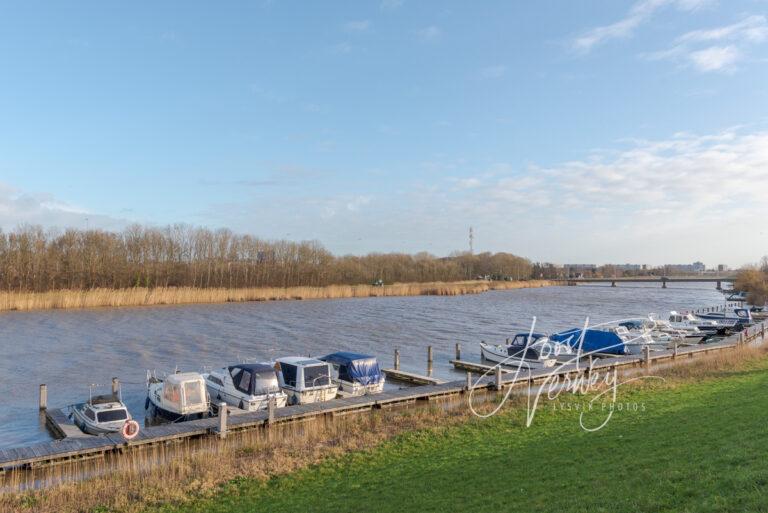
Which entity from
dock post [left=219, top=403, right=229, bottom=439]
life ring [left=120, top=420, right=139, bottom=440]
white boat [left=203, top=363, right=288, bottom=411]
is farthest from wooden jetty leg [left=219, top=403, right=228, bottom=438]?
life ring [left=120, top=420, right=139, bottom=440]

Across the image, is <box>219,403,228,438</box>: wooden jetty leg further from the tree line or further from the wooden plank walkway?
the tree line

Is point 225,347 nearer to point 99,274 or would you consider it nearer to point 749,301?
point 99,274

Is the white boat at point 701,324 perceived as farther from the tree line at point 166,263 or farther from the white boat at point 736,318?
the tree line at point 166,263

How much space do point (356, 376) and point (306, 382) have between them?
289 cm

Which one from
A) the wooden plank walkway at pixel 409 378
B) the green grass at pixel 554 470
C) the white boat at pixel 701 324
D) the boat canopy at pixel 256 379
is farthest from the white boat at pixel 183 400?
the white boat at pixel 701 324

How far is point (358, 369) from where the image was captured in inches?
1006

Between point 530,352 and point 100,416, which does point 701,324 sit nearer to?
point 530,352

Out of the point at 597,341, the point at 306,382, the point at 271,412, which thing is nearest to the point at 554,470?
the point at 271,412

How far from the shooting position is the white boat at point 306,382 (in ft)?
76.0

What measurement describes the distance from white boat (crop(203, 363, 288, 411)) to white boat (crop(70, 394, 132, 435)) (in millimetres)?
4110

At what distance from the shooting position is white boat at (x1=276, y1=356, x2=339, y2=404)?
76.0ft

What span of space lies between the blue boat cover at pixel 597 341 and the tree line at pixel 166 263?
211 feet

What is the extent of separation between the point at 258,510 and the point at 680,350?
33.6m

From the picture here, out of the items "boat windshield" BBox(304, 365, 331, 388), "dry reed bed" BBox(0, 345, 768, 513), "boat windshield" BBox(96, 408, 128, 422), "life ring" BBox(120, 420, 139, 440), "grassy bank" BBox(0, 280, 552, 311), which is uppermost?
"grassy bank" BBox(0, 280, 552, 311)
